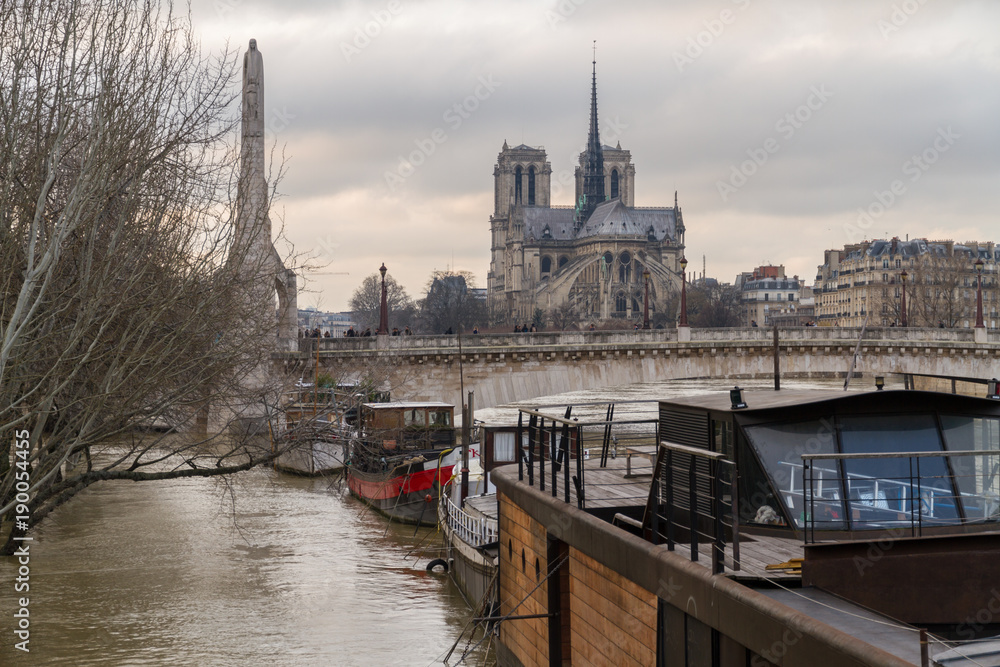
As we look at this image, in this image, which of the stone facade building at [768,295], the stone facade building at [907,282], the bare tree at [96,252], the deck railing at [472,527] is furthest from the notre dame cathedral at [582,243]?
the bare tree at [96,252]

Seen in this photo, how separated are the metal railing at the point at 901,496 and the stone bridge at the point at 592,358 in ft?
97.8

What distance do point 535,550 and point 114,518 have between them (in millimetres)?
21297

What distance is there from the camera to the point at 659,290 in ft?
504

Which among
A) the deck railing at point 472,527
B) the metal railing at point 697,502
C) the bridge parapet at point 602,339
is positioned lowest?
the deck railing at point 472,527

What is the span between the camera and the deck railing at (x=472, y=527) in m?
17.6

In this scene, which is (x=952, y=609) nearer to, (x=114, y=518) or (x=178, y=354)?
(x=178, y=354)

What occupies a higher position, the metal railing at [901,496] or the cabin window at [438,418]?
the metal railing at [901,496]

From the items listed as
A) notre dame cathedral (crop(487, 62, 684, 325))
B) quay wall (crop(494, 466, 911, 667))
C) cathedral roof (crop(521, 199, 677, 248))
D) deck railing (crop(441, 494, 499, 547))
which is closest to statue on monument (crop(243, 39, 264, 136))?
deck railing (crop(441, 494, 499, 547))

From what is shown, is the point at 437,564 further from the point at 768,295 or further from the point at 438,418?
the point at 768,295

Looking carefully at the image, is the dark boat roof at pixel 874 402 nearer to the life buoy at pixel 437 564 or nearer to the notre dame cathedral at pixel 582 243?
the life buoy at pixel 437 564

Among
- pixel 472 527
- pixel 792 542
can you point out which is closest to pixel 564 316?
pixel 472 527

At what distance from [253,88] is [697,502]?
1417 inches

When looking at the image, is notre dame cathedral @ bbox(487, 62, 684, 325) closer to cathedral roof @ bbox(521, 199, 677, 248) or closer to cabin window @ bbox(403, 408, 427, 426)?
cathedral roof @ bbox(521, 199, 677, 248)

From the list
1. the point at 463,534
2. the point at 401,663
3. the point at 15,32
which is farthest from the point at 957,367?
the point at 15,32
